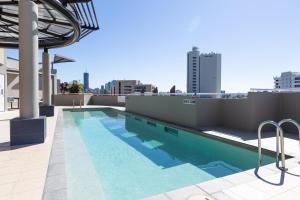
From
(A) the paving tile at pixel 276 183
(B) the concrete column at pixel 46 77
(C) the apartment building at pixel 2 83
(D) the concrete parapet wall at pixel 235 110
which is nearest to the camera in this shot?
(A) the paving tile at pixel 276 183

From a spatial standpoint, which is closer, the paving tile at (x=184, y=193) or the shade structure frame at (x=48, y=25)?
the paving tile at (x=184, y=193)

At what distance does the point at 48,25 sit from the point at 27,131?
5.45m

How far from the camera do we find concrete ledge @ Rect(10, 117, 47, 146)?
4.75 metres

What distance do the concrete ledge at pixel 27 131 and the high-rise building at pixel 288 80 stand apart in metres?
102

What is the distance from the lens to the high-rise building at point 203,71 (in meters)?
81.6

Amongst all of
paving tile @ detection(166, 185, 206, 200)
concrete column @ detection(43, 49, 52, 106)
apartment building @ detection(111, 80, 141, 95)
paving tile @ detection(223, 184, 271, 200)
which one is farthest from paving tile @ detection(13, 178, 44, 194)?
apartment building @ detection(111, 80, 141, 95)

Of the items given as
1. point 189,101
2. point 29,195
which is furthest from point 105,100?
point 29,195

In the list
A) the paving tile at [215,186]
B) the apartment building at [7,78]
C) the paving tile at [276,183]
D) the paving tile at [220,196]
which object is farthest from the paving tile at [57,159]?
the apartment building at [7,78]

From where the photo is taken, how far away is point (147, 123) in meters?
10.7

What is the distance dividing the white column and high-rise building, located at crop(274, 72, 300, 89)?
102 metres

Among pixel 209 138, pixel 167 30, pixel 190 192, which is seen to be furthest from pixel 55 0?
pixel 167 30

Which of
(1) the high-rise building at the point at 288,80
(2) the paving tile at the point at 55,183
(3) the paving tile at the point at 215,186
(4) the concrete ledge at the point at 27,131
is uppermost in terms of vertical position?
(1) the high-rise building at the point at 288,80

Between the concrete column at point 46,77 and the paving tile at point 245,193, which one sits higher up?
the concrete column at point 46,77

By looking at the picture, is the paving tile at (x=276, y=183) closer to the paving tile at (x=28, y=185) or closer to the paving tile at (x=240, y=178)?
the paving tile at (x=240, y=178)
